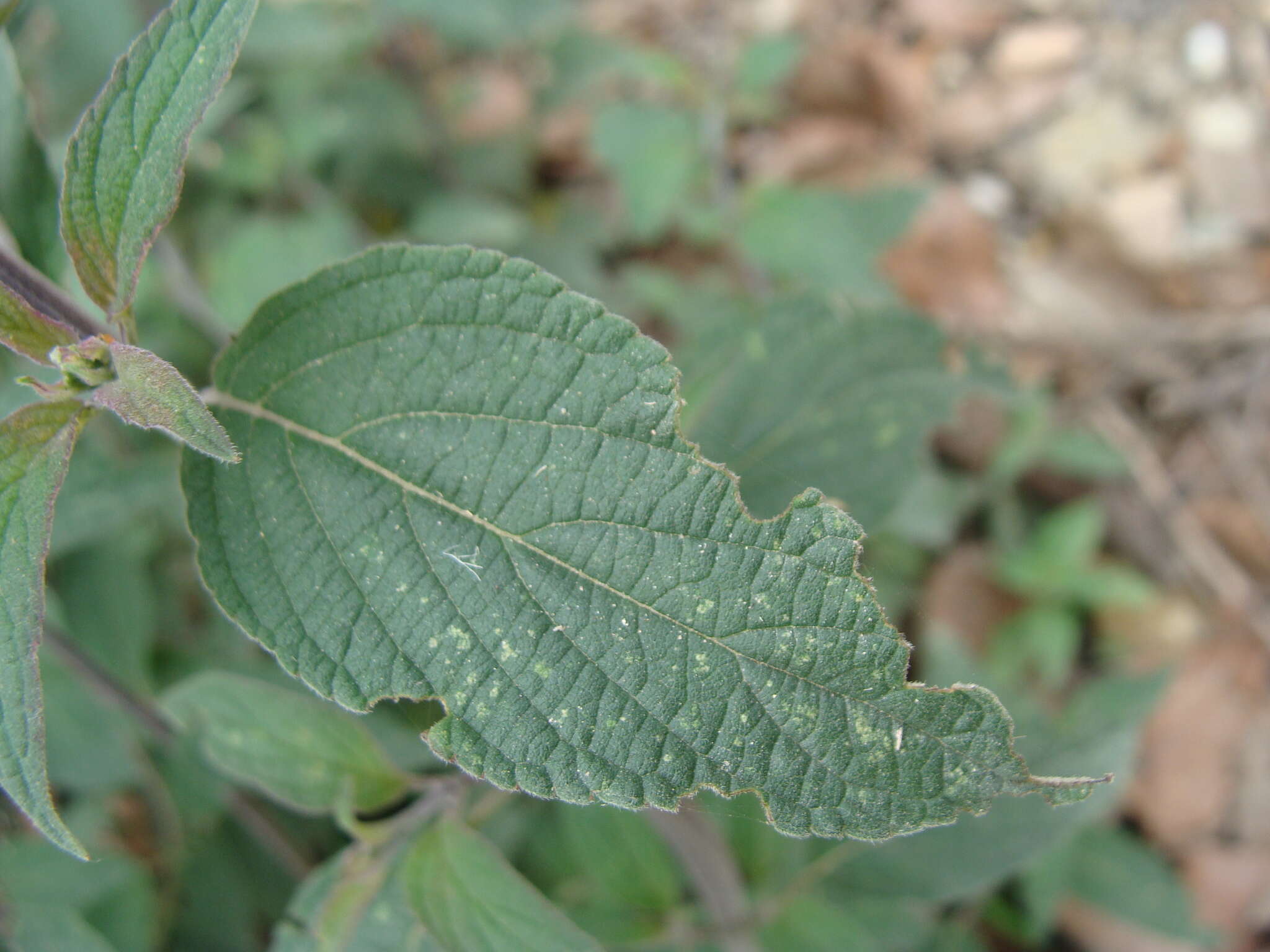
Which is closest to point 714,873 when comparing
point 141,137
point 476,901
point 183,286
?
point 476,901

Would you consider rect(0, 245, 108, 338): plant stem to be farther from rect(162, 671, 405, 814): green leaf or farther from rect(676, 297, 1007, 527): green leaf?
rect(676, 297, 1007, 527): green leaf

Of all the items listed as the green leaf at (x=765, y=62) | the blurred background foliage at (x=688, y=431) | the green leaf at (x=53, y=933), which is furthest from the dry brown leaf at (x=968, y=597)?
the green leaf at (x=53, y=933)

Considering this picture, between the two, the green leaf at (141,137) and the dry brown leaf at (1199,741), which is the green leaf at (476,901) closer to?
the green leaf at (141,137)

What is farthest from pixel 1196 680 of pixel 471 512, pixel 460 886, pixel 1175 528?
pixel 471 512

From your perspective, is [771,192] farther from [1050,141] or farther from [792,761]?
[792,761]

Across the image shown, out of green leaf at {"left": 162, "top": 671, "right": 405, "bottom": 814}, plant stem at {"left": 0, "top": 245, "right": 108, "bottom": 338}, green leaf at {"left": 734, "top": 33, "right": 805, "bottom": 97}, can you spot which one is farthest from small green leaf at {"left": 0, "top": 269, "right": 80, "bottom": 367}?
green leaf at {"left": 734, "top": 33, "right": 805, "bottom": 97}

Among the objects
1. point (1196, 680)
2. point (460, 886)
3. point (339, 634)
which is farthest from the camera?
point (1196, 680)
